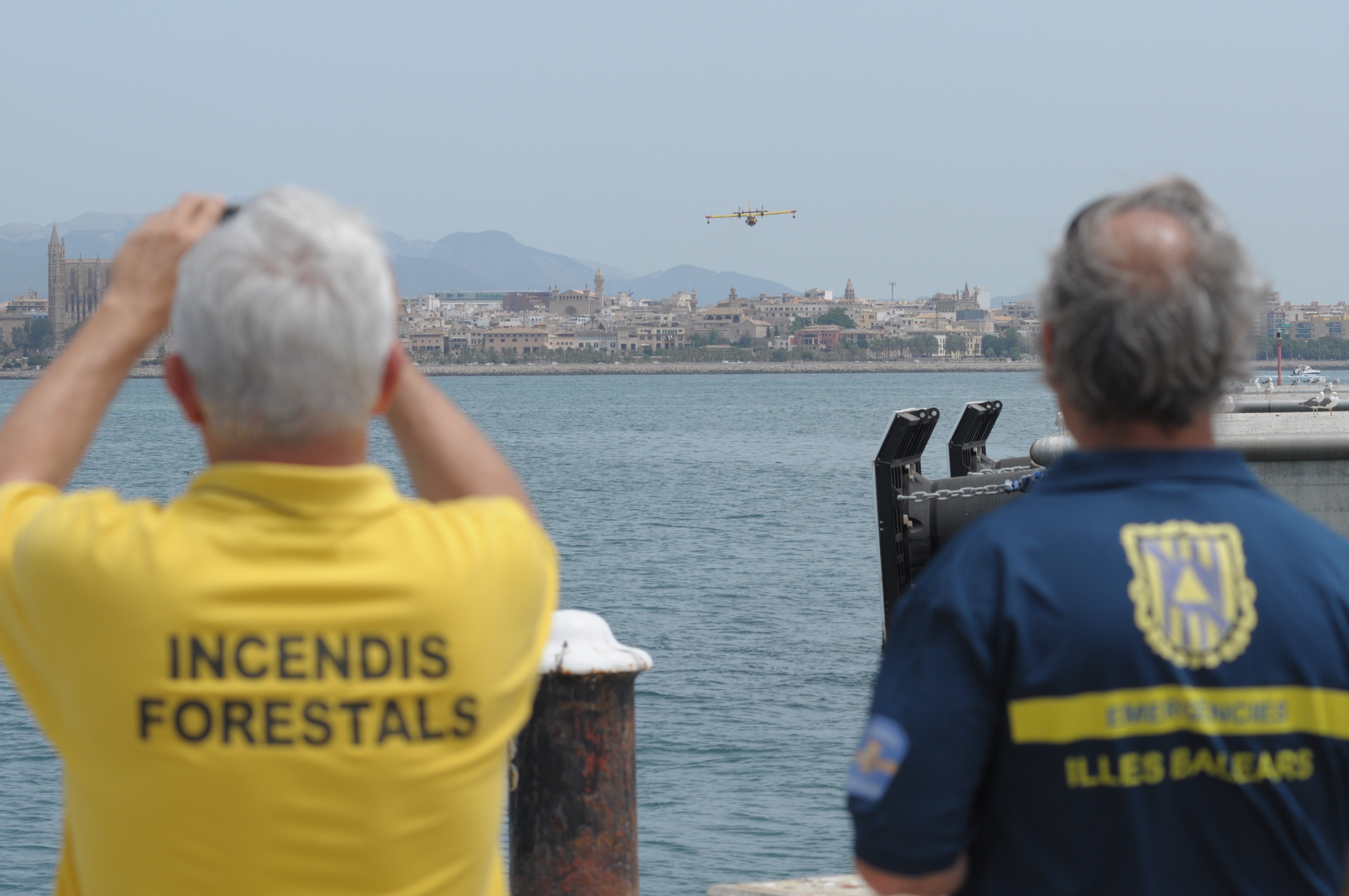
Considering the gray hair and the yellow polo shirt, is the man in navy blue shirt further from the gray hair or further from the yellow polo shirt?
the yellow polo shirt

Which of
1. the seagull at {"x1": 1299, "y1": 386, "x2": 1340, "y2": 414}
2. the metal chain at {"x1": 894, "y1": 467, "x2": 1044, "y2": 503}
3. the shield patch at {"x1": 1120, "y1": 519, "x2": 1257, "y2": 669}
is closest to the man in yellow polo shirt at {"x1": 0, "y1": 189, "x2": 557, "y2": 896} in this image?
the shield patch at {"x1": 1120, "y1": 519, "x2": 1257, "y2": 669}

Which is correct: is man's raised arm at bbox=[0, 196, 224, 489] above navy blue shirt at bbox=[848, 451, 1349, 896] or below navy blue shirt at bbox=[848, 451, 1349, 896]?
above

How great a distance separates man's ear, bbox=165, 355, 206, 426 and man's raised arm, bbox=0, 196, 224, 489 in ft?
0.37

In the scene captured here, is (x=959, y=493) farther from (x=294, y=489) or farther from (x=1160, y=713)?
(x=294, y=489)

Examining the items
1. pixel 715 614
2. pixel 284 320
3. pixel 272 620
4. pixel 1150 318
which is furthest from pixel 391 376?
pixel 715 614

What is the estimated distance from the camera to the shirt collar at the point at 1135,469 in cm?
169

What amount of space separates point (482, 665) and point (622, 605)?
24.1 meters

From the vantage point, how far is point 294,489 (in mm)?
1573

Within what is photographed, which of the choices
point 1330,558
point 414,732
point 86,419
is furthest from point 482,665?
point 1330,558

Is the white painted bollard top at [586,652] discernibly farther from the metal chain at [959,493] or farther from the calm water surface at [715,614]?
the metal chain at [959,493]

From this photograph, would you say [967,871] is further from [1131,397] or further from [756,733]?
[756,733]

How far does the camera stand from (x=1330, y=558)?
167 cm

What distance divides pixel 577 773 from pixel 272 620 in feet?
8.03

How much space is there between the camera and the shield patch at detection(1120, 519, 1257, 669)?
159 centimetres
